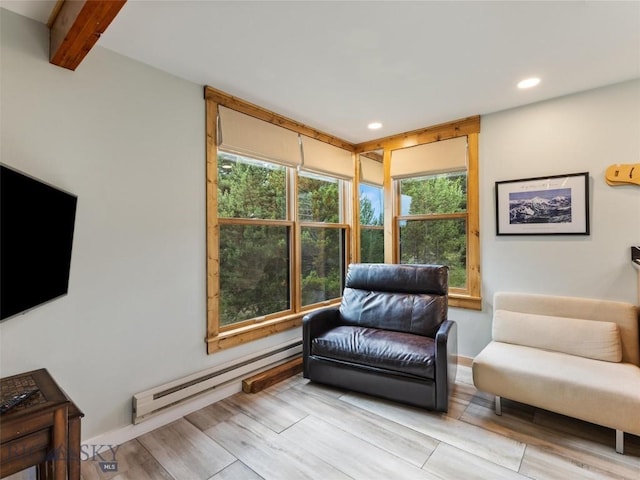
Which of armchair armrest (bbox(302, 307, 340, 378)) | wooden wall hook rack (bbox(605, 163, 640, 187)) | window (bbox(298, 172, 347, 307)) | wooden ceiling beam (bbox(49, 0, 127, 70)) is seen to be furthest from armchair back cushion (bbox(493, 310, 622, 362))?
wooden ceiling beam (bbox(49, 0, 127, 70))

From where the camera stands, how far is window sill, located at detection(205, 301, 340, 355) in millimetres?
2619

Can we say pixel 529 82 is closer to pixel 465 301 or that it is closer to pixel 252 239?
pixel 465 301

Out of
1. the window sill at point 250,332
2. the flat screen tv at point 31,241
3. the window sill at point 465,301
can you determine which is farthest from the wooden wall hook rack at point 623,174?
the flat screen tv at point 31,241

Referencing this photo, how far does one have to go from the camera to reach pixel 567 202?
110 inches

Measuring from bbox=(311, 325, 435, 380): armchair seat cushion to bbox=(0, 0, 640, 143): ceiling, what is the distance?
207 cm

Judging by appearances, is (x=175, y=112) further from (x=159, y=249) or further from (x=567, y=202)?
(x=567, y=202)

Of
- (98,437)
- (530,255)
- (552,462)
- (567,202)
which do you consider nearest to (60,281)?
(98,437)

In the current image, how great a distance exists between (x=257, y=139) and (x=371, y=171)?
1.80 meters

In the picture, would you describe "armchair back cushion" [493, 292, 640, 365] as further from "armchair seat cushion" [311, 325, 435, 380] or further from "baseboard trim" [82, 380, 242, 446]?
"baseboard trim" [82, 380, 242, 446]

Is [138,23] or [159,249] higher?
[138,23]

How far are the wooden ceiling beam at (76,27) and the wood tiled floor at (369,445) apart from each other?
7.62 ft

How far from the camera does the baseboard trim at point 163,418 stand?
2.03 m

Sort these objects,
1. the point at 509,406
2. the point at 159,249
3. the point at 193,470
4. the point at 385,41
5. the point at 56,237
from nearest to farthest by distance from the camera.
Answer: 1. the point at 56,237
2. the point at 193,470
3. the point at 385,41
4. the point at 159,249
5. the point at 509,406

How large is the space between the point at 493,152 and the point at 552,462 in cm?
255
